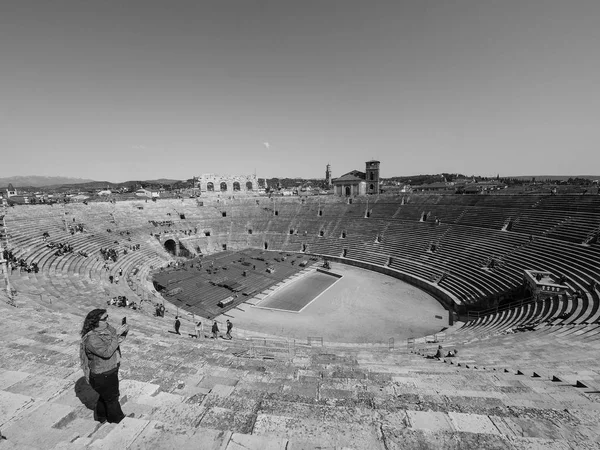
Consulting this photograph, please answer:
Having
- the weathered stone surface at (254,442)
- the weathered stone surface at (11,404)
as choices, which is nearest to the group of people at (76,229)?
the weathered stone surface at (11,404)

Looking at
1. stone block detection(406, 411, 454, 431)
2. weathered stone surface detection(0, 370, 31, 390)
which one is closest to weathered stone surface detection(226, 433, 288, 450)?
stone block detection(406, 411, 454, 431)

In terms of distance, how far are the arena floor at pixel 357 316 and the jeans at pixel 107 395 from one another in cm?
1694

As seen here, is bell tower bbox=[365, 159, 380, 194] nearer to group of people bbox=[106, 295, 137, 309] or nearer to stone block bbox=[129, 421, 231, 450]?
group of people bbox=[106, 295, 137, 309]

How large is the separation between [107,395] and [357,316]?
2162 centimetres

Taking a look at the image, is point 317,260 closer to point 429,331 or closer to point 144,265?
point 429,331

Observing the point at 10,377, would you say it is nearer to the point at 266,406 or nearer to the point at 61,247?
the point at 266,406

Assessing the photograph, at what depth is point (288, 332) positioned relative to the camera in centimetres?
2077

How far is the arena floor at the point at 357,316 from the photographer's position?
2072 centimetres

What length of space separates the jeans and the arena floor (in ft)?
55.6

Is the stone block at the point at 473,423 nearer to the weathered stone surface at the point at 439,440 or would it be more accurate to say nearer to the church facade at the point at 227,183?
the weathered stone surface at the point at 439,440

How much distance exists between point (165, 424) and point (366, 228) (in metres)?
41.2

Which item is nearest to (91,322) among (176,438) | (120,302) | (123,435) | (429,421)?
(123,435)

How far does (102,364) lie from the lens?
3.93 metres

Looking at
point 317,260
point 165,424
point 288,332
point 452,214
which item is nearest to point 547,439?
point 165,424
